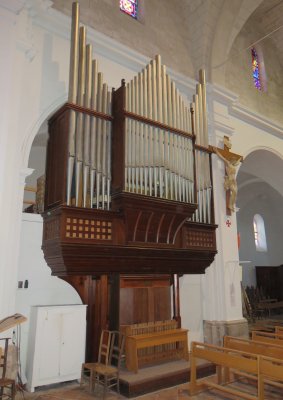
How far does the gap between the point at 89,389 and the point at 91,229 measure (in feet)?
7.97

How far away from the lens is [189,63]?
937cm

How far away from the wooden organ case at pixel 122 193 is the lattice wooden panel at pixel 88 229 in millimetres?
15

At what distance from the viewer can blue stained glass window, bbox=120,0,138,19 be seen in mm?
8540

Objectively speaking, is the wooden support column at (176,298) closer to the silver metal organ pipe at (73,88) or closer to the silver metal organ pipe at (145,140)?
the silver metal organ pipe at (145,140)

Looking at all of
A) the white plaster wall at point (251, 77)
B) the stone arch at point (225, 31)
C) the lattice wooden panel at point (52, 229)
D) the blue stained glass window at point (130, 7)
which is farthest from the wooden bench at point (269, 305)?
the blue stained glass window at point (130, 7)

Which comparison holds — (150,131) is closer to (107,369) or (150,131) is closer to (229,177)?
(229,177)

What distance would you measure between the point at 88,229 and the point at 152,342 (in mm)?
2298

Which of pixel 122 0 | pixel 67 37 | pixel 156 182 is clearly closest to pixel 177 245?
pixel 156 182

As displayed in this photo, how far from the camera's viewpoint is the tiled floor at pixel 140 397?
5.07 m

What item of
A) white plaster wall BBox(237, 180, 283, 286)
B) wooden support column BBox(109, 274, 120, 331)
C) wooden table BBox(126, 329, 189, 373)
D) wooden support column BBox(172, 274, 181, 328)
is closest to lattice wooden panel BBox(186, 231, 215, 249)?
wooden support column BBox(172, 274, 181, 328)

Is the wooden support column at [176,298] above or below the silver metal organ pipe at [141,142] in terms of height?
below

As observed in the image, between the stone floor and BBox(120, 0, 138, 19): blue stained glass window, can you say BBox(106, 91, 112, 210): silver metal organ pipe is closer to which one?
the stone floor

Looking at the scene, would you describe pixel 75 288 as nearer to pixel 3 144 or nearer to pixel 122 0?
pixel 3 144

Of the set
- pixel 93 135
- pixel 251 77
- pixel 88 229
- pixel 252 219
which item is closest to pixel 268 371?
pixel 88 229
